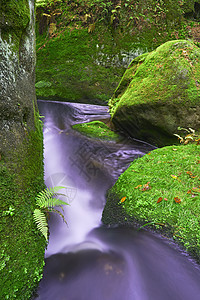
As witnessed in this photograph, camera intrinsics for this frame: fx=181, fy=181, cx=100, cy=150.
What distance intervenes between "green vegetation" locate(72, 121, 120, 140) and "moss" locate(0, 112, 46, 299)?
3.75 metres

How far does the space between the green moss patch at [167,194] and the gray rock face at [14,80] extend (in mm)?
2039

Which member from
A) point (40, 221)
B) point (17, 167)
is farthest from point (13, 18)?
point (40, 221)

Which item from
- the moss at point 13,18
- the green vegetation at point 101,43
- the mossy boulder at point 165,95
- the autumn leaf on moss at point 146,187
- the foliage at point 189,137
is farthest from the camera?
the green vegetation at point 101,43

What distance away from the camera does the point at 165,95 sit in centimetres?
532

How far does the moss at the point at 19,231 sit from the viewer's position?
2045 mm

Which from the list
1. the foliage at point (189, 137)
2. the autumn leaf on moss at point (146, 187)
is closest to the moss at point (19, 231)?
the autumn leaf on moss at point (146, 187)

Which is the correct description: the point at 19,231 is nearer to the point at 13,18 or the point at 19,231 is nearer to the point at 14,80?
the point at 14,80

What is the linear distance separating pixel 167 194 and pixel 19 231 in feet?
7.19

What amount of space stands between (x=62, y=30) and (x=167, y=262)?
15557 millimetres

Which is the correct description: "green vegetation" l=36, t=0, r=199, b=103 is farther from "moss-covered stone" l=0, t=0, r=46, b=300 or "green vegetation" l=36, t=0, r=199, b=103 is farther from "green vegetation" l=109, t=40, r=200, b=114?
"moss-covered stone" l=0, t=0, r=46, b=300

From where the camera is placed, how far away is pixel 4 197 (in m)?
2.38

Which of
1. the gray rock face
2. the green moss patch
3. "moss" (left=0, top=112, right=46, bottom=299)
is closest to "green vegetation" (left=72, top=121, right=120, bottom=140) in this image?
the green moss patch

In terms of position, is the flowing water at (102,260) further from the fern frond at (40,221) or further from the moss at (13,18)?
the moss at (13,18)

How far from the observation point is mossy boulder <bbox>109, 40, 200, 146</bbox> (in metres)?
5.15
